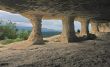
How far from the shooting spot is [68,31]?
10555 mm

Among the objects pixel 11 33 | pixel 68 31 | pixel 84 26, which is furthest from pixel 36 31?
pixel 84 26

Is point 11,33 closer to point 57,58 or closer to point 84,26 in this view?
point 84,26

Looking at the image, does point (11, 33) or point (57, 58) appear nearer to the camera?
point (57, 58)

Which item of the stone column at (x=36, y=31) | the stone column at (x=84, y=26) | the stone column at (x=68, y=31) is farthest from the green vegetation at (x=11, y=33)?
the stone column at (x=36, y=31)

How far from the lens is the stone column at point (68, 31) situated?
411 inches

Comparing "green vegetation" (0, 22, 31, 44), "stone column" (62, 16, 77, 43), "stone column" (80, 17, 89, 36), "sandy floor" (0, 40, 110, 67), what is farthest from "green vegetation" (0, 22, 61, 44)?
"sandy floor" (0, 40, 110, 67)

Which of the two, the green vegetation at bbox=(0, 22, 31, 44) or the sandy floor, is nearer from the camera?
the sandy floor

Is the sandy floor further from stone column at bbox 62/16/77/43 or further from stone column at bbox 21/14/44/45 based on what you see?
stone column at bbox 62/16/77/43

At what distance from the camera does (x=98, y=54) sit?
7.52 meters

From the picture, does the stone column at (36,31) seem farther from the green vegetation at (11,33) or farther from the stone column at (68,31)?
the green vegetation at (11,33)

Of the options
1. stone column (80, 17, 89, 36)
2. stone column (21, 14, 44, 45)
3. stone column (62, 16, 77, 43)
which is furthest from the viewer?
stone column (80, 17, 89, 36)

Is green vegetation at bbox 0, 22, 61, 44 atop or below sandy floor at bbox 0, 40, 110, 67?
atop

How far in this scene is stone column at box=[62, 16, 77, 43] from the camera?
1045 cm

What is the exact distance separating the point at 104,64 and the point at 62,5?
160 cm
